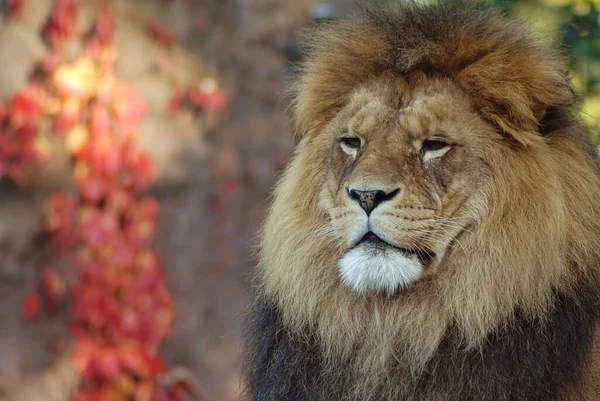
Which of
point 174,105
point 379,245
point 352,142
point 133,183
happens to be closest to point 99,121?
point 133,183

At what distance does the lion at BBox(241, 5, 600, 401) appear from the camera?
2936 mm

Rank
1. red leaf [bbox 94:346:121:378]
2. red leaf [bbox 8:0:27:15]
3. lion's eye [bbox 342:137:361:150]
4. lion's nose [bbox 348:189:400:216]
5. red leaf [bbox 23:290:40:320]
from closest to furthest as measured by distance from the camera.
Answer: lion's nose [bbox 348:189:400:216], lion's eye [bbox 342:137:361:150], red leaf [bbox 8:0:27:15], red leaf [bbox 23:290:40:320], red leaf [bbox 94:346:121:378]

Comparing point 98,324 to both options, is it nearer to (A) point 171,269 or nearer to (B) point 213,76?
(A) point 171,269

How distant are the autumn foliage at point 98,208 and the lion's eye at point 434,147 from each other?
149 inches

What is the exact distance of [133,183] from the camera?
6.59 m

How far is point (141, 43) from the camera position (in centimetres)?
666

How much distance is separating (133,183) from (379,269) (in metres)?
3.93

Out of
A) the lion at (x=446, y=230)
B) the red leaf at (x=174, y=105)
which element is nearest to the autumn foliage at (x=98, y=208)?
the red leaf at (x=174, y=105)

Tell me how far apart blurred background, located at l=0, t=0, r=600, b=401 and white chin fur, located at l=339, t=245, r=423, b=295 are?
10.00 ft

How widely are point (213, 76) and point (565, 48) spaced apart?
12.4 ft

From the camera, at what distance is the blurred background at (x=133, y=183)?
631cm

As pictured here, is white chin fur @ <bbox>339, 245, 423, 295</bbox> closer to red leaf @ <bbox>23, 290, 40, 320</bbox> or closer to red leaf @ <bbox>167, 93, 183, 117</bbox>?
red leaf @ <bbox>23, 290, 40, 320</bbox>

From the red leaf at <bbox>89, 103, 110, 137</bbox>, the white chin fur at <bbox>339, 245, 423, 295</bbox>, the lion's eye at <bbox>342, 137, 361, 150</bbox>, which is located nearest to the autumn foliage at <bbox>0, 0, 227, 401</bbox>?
the red leaf at <bbox>89, 103, 110, 137</bbox>

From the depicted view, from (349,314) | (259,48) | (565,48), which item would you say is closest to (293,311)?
(349,314)
